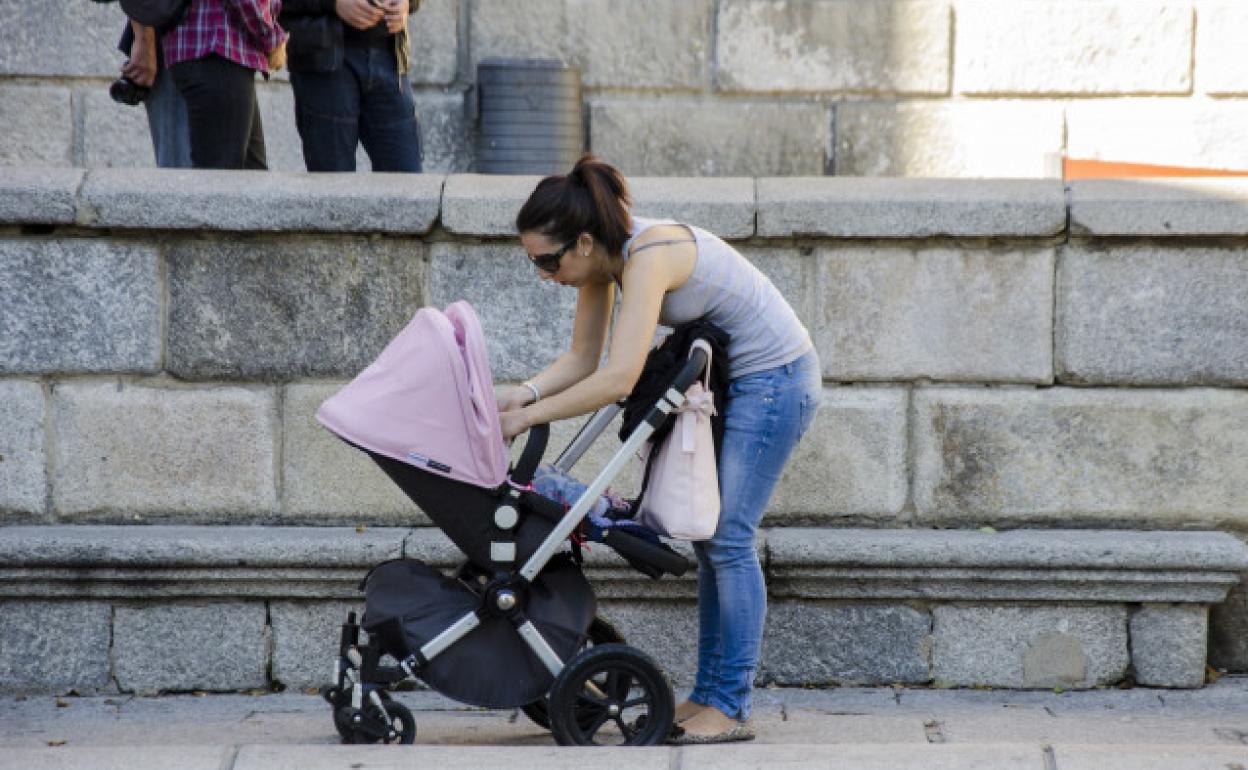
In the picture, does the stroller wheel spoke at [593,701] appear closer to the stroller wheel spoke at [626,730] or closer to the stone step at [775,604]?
the stroller wheel spoke at [626,730]

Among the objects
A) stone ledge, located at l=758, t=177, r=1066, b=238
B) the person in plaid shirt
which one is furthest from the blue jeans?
the person in plaid shirt

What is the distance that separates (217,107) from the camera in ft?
19.7

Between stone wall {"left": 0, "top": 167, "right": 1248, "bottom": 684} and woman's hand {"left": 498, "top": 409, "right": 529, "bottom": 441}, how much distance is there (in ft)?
3.99

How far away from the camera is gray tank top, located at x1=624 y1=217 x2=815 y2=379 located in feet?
14.4

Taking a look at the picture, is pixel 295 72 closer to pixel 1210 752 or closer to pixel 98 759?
pixel 98 759

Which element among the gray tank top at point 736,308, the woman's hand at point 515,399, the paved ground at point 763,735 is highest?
the gray tank top at point 736,308

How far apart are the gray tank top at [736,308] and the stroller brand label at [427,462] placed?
28.4 inches

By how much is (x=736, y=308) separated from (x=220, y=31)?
97.6 inches

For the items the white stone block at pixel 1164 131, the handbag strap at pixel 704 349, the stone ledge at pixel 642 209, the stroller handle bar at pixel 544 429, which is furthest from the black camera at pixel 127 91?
the white stone block at pixel 1164 131

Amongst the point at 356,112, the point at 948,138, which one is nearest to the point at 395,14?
the point at 356,112

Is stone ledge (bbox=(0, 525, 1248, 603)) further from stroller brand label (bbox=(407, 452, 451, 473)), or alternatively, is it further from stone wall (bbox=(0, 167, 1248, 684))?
stroller brand label (bbox=(407, 452, 451, 473))

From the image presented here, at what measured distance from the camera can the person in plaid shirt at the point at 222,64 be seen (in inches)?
231

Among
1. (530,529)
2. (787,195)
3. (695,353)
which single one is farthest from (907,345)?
(530,529)

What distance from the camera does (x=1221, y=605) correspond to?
5.54 m
